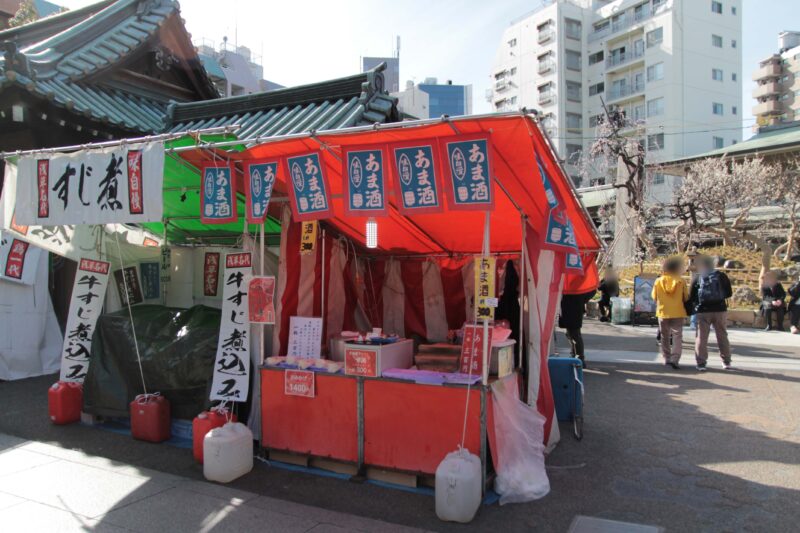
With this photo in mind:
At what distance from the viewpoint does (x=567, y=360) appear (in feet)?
22.6

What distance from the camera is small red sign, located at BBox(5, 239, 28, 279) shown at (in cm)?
931

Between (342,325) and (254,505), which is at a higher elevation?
(342,325)

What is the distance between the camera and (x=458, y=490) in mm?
4312

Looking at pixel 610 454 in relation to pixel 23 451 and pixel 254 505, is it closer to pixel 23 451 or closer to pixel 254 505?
Answer: pixel 254 505

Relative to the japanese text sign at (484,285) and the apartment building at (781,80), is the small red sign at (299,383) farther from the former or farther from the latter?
the apartment building at (781,80)

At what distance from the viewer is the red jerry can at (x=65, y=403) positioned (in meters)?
6.96

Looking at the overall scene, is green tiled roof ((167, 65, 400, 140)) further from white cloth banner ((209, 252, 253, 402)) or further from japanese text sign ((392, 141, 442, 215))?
japanese text sign ((392, 141, 442, 215))

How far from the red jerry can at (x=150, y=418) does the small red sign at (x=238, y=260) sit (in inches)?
74.5

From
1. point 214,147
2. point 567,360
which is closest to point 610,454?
point 567,360

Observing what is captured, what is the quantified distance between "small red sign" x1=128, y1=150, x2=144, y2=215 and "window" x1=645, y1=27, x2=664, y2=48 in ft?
178

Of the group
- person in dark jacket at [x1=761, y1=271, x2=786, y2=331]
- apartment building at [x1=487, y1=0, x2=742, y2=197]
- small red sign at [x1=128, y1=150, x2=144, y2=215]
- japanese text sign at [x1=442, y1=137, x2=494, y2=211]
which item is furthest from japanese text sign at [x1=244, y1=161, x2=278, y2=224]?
apartment building at [x1=487, y1=0, x2=742, y2=197]

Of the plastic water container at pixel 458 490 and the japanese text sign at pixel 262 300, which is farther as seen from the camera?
the japanese text sign at pixel 262 300

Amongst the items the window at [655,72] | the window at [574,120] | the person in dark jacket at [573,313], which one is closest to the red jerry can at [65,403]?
the person in dark jacket at [573,313]

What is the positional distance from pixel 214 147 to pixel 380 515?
385cm
